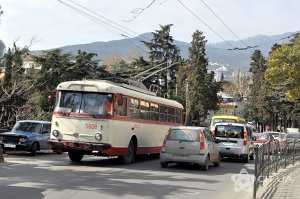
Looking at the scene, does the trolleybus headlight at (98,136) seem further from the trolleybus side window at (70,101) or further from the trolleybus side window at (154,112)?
the trolleybus side window at (154,112)

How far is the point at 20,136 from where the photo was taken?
25859 mm

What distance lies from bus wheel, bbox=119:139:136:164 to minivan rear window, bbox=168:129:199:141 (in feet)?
6.63

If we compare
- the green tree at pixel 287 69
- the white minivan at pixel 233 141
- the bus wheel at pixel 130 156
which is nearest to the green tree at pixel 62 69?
the green tree at pixel 287 69

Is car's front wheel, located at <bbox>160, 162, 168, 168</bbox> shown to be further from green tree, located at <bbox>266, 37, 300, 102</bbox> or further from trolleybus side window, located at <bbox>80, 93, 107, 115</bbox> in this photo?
green tree, located at <bbox>266, 37, 300, 102</bbox>

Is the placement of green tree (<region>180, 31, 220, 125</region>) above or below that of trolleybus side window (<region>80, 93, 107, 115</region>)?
above

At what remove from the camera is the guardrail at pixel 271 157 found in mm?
13992

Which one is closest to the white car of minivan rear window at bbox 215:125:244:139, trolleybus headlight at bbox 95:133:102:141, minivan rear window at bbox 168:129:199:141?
minivan rear window at bbox 168:129:199:141

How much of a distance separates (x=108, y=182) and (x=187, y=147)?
6.38 m

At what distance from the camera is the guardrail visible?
13992mm

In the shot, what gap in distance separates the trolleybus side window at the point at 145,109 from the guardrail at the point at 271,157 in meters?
5.80

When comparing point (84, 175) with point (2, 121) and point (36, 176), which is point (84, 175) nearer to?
point (36, 176)

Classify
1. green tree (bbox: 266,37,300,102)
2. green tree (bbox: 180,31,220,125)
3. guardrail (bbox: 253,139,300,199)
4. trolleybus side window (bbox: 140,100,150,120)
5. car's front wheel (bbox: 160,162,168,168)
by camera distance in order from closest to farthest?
guardrail (bbox: 253,139,300,199)
car's front wheel (bbox: 160,162,168,168)
trolleybus side window (bbox: 140,100,150,120)
green tree (bbox: 266,37,300,102)
green tree (bbox: 180,31,220,125)

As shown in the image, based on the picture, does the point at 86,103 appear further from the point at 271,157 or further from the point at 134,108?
the point at 271,157

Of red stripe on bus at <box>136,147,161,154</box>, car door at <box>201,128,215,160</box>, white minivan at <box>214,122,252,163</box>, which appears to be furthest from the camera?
white minivan at <box>214,122,252,163</box>
